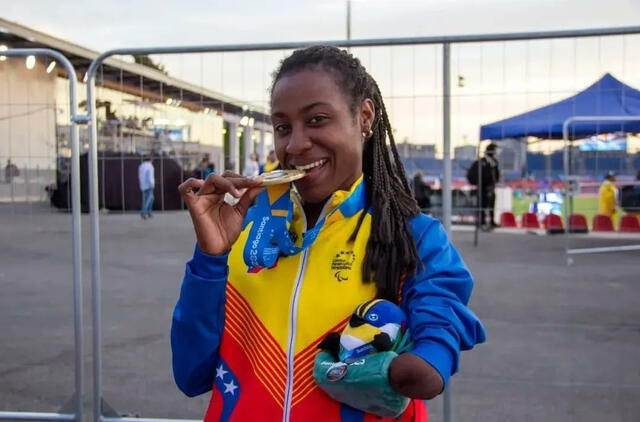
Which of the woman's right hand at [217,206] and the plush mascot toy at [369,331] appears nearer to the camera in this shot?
the plush mascot toy at [369,331]

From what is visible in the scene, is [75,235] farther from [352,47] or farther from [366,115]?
[366,115]

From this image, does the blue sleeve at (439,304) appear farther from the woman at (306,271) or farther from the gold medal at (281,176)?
the gold medal at (281,176)

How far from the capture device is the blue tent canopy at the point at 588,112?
476 cm

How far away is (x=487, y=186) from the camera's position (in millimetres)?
7781

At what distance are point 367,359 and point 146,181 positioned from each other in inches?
115

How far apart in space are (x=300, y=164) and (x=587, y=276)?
8429 millimetres

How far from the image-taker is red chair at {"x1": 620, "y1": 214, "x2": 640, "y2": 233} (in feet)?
32.8

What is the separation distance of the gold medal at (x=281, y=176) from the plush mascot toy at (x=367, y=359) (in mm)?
310

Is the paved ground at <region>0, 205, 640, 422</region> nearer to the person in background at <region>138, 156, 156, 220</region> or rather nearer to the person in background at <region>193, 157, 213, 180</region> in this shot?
the person in background at <region>138, 156, 156, 220</region>

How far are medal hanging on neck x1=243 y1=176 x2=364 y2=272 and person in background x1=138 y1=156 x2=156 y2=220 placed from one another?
7.59 ft

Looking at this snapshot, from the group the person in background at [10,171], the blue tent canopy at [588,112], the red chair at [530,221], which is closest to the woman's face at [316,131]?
the person in background at [10,171]

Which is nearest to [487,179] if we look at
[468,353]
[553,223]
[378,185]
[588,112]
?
[588,112]

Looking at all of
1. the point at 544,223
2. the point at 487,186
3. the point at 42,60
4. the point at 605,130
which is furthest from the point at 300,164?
the point at 544,223

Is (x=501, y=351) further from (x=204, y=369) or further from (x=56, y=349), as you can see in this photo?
(x=204, y=369)
